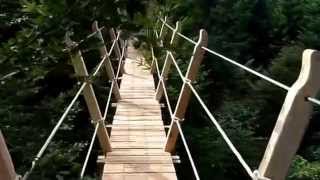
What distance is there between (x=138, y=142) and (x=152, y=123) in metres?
0.48

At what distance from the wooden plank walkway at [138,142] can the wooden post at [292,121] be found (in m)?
1.26

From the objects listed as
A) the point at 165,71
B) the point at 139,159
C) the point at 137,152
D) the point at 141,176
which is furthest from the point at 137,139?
the point at 165,71

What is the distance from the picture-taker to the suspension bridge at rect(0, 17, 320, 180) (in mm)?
1082

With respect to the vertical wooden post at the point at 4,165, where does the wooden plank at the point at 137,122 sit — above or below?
below

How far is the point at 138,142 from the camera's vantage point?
293cm

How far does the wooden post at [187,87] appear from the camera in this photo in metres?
2.62

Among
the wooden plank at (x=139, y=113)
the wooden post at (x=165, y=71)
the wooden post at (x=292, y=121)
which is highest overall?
the wooden post at (x=292, y=121)

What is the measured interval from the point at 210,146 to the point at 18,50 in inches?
165

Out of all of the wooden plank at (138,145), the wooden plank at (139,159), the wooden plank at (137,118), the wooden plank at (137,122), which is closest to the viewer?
the wooden plank at (139,159)

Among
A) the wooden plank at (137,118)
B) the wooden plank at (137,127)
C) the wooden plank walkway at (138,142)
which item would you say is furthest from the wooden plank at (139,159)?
the wooden plank at (137,118)

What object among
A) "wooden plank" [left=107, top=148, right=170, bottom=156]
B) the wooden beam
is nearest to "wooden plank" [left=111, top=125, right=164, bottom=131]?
"wooden plank" [left=107, top=148, right=170, bottom=156]

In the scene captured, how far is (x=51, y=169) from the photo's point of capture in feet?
6.46

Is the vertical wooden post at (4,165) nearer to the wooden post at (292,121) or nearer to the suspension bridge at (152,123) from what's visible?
the suspension bridge at (152,123)

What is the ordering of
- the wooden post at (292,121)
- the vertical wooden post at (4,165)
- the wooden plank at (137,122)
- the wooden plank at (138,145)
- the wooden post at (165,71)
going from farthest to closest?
the wooden post at (165,71) < the wooden plank at (137,122) < the wooden plank at (138,145) < the wooden post at (292,121) < the vertical wooden post at (4,165)
